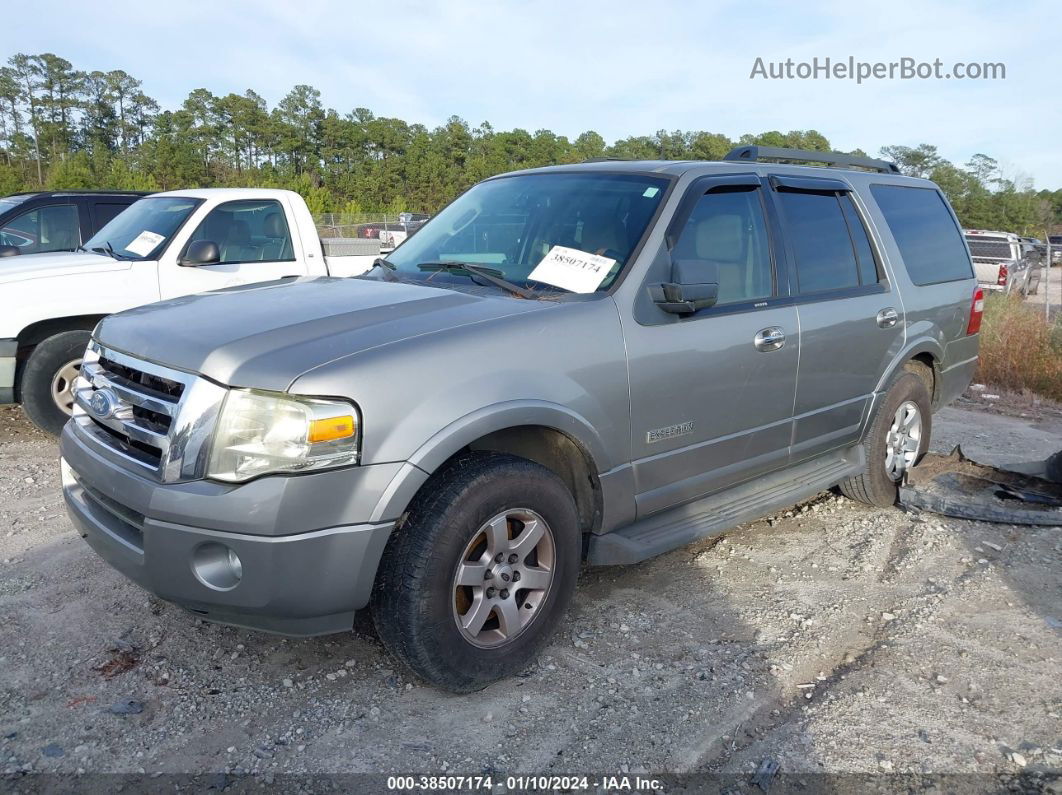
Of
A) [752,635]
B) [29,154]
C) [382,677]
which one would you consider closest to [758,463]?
[752,635]

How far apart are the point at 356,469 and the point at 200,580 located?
0.61 meters

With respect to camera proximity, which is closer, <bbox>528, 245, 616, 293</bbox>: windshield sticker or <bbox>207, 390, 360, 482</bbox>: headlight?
<bbox>207, 390, 360, 482</bbox>: headlight

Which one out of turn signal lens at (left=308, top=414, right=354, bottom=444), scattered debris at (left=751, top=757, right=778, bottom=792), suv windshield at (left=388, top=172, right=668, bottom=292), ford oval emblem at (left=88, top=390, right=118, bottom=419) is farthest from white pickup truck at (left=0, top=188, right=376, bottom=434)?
scattered debris at (left=751, top=757, right=778, bottom=792)

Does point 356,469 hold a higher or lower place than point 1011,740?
higher

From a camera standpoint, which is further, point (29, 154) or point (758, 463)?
Answer: point (29, 154)

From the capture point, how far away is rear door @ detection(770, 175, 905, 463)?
4.20 meters

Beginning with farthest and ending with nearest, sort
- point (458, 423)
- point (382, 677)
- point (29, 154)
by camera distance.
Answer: point (29, 154), point (382, 677), point (458, 423)

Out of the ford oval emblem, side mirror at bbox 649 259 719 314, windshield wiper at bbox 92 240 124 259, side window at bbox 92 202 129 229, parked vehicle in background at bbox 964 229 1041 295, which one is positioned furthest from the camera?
parked vehicle in background at bbox 964 229 1041 295

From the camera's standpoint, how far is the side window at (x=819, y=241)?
4242mm

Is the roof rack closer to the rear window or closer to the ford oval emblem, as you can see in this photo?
the rear window

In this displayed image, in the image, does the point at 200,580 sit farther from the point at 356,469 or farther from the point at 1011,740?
the point at 1011,740

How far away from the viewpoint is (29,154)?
64250 millimetres

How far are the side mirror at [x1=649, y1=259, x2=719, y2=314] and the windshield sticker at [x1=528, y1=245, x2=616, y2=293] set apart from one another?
22cm

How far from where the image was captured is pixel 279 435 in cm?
255
